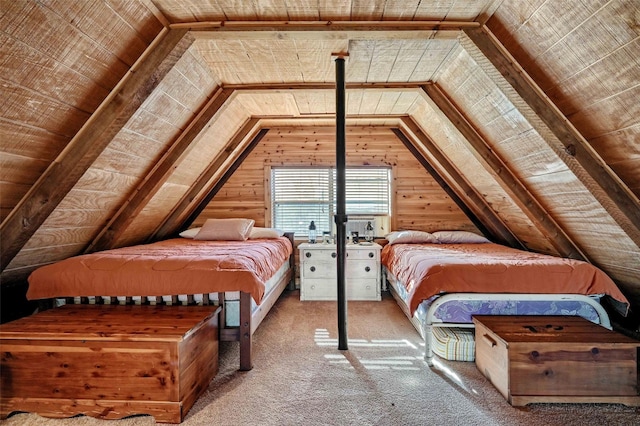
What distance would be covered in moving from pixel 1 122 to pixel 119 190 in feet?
3.63

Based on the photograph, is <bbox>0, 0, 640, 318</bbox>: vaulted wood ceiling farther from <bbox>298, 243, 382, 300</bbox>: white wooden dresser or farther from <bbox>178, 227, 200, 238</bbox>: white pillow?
<bbox>298, 243, 382, 300</bbox>: white wooden dresser

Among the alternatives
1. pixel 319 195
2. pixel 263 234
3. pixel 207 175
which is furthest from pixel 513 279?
pixel 207 175

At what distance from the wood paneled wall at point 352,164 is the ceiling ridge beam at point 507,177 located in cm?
153

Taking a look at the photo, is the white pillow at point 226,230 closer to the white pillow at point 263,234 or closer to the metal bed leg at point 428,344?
the white pillow at point 263,234

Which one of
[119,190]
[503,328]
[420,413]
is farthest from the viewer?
[119,190]

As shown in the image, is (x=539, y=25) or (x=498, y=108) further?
(x=498, y=108)

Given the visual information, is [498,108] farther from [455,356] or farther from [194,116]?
[194,116]

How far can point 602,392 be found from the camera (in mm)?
1757

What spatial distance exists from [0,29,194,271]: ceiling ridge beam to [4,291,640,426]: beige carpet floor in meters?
1.12

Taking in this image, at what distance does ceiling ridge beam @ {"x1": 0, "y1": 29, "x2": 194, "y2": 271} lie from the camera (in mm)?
1987

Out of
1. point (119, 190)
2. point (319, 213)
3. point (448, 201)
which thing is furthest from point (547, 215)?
point (119, 190)

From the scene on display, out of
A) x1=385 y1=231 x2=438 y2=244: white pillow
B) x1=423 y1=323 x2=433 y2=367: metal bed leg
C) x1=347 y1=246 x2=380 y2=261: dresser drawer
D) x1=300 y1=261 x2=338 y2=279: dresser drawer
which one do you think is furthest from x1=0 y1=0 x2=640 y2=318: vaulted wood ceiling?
x1=300 y1=261 x2=338 y2=279: dresser drawer

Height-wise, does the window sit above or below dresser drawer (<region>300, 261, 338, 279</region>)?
above

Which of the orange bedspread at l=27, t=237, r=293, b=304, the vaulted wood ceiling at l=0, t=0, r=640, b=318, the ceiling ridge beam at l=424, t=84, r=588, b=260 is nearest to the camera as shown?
the vaulted wood ceiling at l=0, t=0, r=640, b=318
